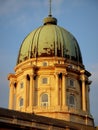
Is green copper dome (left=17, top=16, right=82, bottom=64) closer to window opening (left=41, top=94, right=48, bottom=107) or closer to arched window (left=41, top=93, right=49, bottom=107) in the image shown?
arched window (left=41, top=93, right=49, bottom=107)

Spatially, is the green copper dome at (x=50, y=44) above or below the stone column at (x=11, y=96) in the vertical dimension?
above

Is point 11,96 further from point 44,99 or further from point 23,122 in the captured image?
point 23,122

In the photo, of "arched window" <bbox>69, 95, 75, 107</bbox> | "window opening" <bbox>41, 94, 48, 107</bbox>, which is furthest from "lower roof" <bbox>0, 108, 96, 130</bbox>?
"arched window" <bbox>69, 95, 75, 107</bbox>

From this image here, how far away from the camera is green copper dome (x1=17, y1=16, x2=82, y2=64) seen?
8381 cm

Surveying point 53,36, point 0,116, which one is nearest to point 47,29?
point 53,36

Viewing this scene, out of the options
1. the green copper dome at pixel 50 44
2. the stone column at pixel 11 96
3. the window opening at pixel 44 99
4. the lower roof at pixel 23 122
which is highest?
the green copper dome at pixel 50 44

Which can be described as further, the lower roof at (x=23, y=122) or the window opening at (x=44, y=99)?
the window opening at (x=44, y=99)

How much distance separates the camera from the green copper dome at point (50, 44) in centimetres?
8381

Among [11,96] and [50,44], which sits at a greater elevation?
[50,44]

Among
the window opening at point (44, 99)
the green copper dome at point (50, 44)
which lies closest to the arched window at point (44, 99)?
the window opening at point (44, 99)

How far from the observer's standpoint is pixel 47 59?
82812mm

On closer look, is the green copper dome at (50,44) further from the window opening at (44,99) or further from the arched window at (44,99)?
the window opening at (44,99)

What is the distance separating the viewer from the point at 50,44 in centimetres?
8431

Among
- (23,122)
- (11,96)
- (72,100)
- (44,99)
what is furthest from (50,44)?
(23,122)
